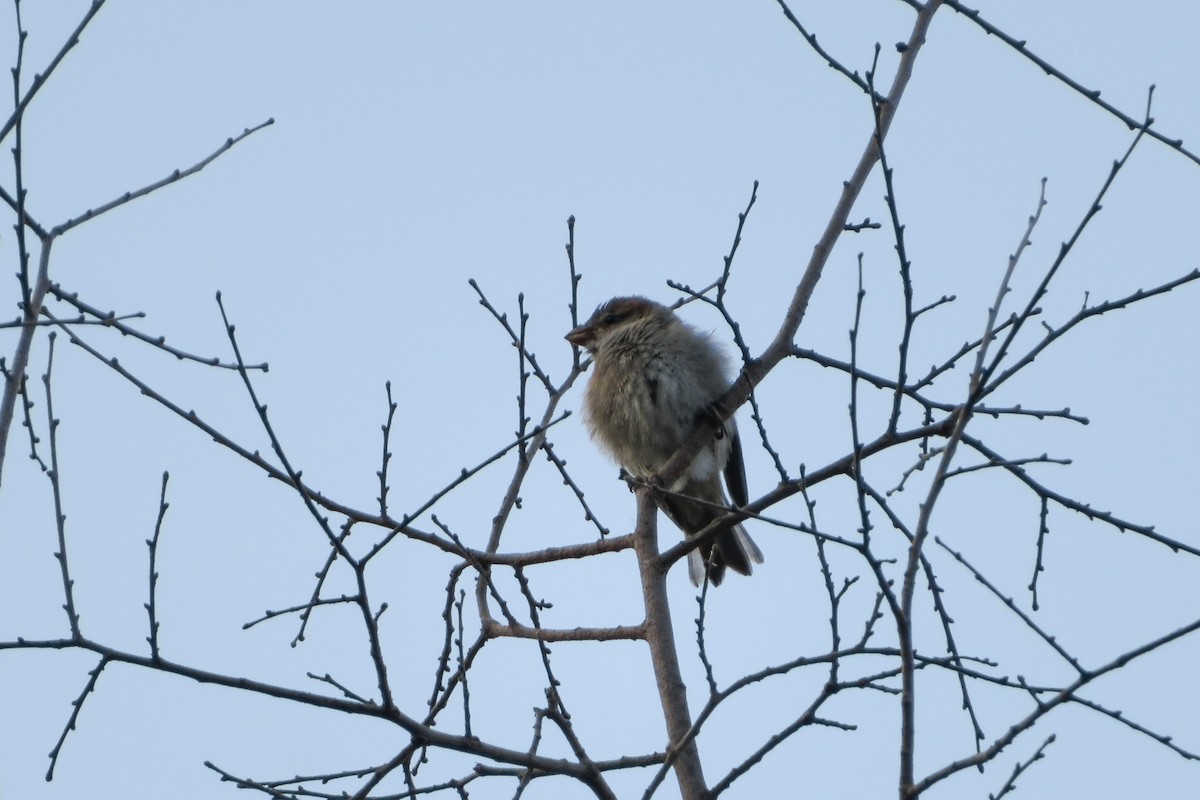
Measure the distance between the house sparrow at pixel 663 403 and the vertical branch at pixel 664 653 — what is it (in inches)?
59.7

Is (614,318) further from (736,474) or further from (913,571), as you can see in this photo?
(913,571)

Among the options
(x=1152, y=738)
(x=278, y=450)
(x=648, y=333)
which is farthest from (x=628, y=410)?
(x=1152, y=738)

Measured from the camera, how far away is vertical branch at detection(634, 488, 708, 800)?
Result: 127 inches

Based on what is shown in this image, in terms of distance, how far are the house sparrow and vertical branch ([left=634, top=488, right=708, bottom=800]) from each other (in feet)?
4.98

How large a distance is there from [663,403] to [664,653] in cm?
234

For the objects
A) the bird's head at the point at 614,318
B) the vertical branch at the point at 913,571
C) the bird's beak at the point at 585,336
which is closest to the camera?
the vertical branch at the point at 913,571

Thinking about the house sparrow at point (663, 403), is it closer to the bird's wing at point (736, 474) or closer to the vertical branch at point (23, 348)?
the bird's wing at point (736, 474)

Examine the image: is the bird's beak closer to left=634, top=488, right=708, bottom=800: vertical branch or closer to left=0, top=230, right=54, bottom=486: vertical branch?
left=634, top=488, right=708, bottom=800: vertical branch

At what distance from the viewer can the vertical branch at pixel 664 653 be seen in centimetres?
323

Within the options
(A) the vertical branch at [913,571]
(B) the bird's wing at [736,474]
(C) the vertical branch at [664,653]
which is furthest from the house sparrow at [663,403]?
(A) the vertical branch at [913,571]

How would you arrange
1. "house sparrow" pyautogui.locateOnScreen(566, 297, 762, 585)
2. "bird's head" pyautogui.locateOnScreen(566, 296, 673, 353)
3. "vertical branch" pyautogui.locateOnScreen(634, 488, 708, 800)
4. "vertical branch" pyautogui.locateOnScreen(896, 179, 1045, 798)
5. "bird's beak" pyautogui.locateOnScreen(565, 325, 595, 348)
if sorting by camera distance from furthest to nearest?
"bird's beak" pyautogui.locateOnScreen(565, 325, 595, 348) < "bird's head" pyautogui.locateOnScreen(566, 296, 673, 353) < "house sparrow" pyautogui.locateOnScreen(566, 297, 762, 585) < "vertical branch" pyautogui.locateOnScreen(634, 488, 708, 800) < "vertical branch" pyautogui.locateOnScreen(896, 179, 1045, 798)

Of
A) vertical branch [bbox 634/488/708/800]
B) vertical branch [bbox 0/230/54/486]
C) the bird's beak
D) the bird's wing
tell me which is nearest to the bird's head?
the bird's beak

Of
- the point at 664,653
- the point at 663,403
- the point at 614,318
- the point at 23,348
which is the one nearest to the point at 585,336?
the point at 614,318

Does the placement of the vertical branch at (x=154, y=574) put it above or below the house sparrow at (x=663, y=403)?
below
